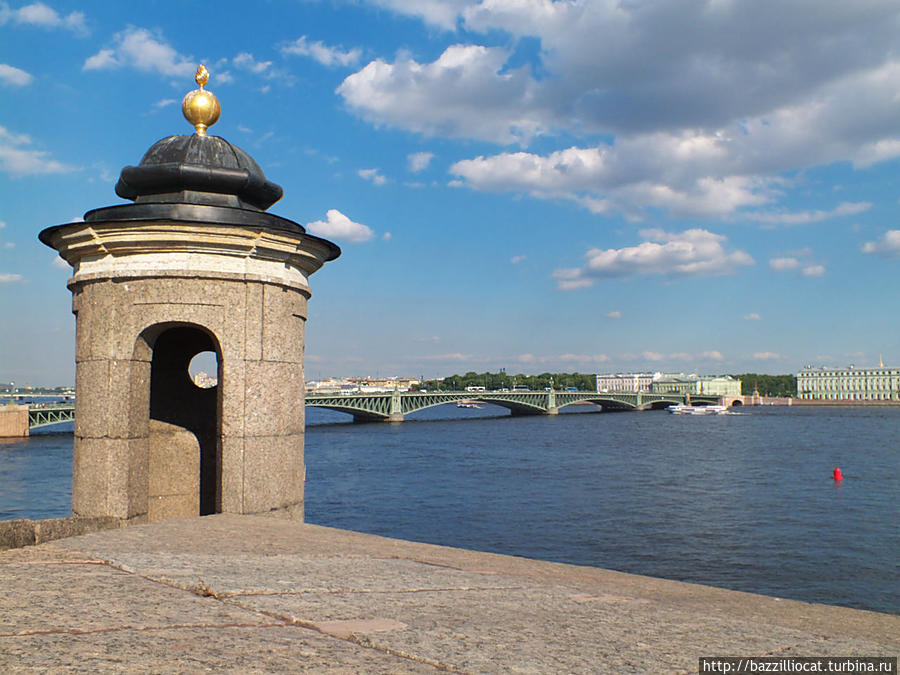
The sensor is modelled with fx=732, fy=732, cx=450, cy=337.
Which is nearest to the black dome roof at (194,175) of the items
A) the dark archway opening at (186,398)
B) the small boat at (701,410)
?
the dark archway opening at (186,398)

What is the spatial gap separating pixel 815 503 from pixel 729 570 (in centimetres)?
1075

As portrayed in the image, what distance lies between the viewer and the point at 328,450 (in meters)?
45.6

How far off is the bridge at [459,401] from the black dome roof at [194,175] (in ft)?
183

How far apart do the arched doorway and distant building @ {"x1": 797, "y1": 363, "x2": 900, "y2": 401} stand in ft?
570

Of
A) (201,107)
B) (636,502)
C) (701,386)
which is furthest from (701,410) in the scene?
(201,107)

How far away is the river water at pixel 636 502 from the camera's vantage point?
16438 millimetres

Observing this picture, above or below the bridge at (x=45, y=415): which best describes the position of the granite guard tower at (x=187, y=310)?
above

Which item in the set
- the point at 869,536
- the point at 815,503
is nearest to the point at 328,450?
the point at 815,503

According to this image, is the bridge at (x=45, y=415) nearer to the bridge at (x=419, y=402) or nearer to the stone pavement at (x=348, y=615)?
the bridge at (x=419, y=402)

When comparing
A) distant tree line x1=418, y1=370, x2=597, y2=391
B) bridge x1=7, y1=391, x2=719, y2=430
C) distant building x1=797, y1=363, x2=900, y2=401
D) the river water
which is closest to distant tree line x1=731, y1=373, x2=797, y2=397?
distant building x1=797, y1=363, x2=900, y2=401

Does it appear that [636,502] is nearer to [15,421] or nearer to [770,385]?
[15,421]

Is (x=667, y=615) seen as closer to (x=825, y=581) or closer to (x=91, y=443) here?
(x=91, y=443)

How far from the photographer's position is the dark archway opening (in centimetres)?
595

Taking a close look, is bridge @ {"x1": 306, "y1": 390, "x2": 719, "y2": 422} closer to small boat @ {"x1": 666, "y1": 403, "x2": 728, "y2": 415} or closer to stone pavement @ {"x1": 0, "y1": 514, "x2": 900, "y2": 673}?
small boat @ {"x1": 666, "y1": 403, "x2": 728, "y2": 415}
